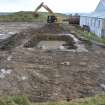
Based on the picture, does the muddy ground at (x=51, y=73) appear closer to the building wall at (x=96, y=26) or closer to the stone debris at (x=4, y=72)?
the stone debris at (x=4, y=72)

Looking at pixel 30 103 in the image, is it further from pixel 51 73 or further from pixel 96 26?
pixel 96 26

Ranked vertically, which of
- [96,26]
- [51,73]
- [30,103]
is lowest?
[51,73]

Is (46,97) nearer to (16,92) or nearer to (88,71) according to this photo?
(16,92)

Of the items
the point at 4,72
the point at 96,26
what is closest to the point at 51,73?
the point at 4,72

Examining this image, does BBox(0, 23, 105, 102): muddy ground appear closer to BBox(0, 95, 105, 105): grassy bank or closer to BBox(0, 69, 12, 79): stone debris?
BBox(0, 69, 12, 79): stone debris

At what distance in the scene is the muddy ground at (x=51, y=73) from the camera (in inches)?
373

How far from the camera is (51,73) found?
11805 millimetres

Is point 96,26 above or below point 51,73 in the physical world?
above

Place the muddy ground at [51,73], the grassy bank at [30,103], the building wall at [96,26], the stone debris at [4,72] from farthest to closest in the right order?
1. the building wall at [96,26]
2. the stone debris at [4,72]
3. the muddy ground at [51,73]
4. the grassy bank at [30,103]

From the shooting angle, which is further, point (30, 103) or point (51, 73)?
point (51, 73)

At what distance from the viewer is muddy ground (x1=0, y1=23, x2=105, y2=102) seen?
9477 millimetres

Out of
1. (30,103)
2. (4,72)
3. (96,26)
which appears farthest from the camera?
(96,26)

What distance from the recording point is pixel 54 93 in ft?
30.6

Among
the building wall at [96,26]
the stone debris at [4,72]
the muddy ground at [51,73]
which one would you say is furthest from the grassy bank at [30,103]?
the building wall at [96,26]
